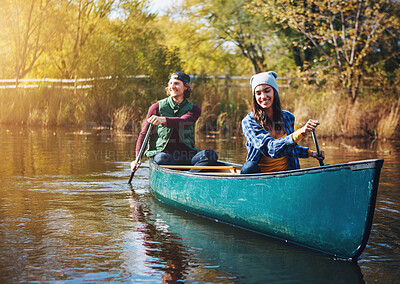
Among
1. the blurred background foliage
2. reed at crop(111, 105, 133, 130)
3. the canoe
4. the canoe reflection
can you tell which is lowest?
the canoe reflection

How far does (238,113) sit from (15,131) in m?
6.15

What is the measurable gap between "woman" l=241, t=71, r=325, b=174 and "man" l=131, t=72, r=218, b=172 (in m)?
1.51

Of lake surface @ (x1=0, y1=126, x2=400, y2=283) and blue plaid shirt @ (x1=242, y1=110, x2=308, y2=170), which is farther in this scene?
blue plaid shirt @ (x1=242, y1=110, x2=308, y2=170)

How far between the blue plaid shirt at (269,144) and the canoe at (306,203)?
0.77 ft

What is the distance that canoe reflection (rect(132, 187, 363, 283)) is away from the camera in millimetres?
4012

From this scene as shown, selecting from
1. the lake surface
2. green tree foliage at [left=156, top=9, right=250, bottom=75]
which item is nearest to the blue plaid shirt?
the lake surface

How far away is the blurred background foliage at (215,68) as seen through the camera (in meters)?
15.3

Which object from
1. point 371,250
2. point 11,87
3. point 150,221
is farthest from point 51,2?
point 371,250

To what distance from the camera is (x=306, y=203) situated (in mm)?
4410

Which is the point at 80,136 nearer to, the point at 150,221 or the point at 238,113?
the point at 238,113

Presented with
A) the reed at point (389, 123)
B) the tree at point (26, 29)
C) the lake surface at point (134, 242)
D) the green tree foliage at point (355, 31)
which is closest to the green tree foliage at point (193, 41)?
the tree at point (26, 29)

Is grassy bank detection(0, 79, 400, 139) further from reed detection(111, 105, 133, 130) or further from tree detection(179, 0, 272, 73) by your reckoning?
tree detection(179, 0, 272, 73)

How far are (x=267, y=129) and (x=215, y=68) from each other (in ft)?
47.3

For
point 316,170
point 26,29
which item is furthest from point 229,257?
point 26,29
